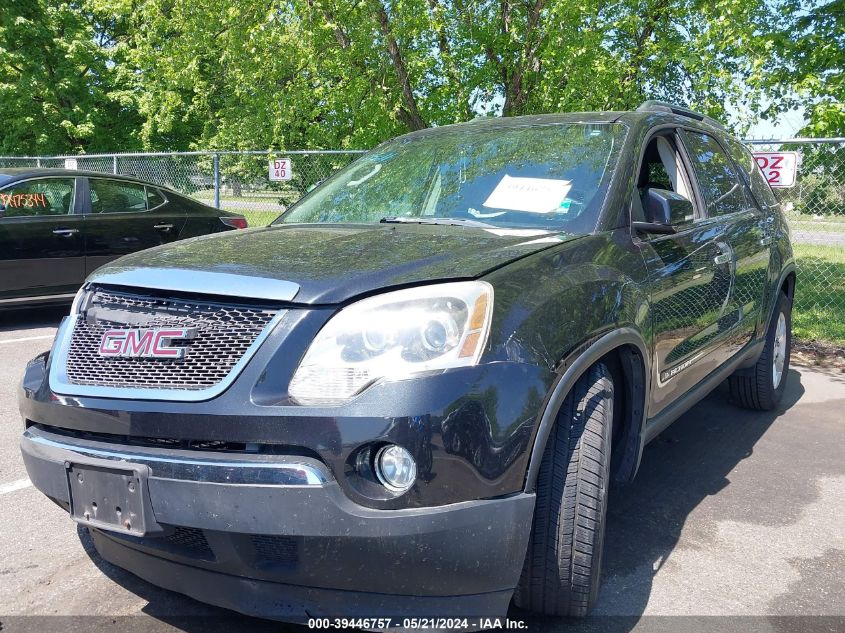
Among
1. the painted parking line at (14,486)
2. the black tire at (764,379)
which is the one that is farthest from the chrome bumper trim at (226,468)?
the black tire at (764,379)

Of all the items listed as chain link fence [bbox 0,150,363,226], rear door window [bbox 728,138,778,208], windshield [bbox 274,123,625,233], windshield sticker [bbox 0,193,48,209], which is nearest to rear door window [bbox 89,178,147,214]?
windshield sticker [bbox 0,193,48,209]

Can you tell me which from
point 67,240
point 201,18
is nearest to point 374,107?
point 201,18

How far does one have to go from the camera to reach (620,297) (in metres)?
2.77

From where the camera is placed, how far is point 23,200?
7230 millimetres

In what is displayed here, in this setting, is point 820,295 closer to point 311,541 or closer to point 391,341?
point 391,341

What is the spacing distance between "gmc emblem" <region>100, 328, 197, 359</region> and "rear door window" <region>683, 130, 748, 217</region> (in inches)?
111

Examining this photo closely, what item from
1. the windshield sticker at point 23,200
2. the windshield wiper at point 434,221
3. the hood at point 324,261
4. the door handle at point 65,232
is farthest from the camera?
the door handle at point 65,232

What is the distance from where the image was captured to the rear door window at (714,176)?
405cm

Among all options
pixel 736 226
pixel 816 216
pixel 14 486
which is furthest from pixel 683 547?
pixel 816 216

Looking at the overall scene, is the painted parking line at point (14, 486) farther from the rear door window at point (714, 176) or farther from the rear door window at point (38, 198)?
the rear door window at point (38, 198)

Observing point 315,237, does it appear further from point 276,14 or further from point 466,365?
point 276,14

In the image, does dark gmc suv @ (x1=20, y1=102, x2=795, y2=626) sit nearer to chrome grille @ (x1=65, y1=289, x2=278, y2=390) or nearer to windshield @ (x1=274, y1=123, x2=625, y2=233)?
chrome grille @ (x1=65, y1=289, x2=278, y2=390)

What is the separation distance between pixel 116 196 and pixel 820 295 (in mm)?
8722

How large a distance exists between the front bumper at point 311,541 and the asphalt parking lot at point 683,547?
535 mm
